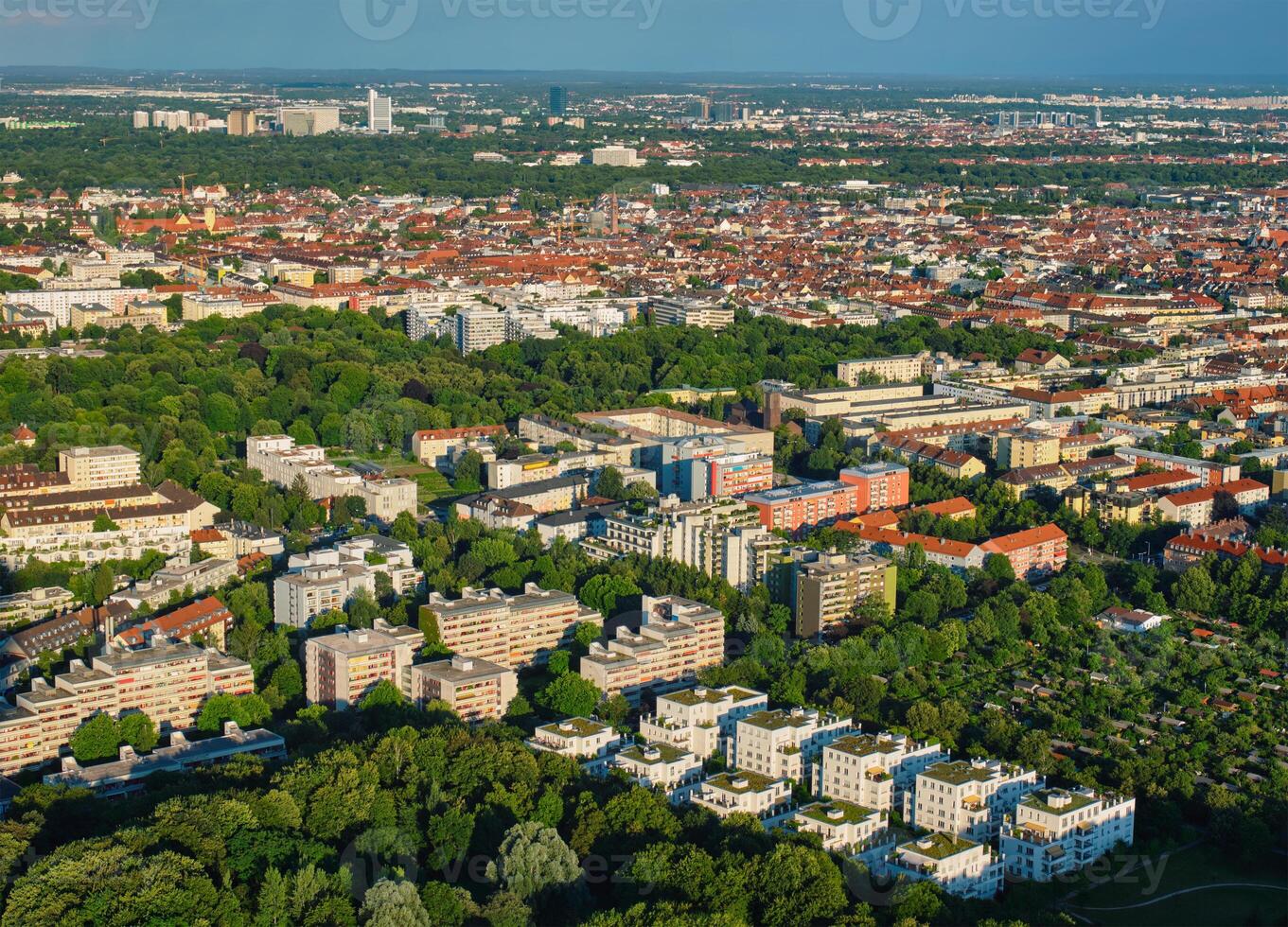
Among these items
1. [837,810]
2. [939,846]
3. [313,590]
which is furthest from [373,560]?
[939,846]

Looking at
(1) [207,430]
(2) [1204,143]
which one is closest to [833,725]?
(1) [207,430]

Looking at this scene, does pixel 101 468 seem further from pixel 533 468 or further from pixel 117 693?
pixel 117 693

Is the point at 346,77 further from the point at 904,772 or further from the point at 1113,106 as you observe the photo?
the point at 904,772

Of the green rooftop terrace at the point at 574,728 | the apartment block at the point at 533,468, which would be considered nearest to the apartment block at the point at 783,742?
the green rooftop terrace at the point at 574,728

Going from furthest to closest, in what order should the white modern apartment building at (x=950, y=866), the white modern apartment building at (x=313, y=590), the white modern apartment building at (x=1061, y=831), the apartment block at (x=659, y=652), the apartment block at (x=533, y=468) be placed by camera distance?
the apartment block at (x=533, y=468) < the white modern apartment building at (x=313, y=590) < the apartment block at (x=659, y=652) < the white modern apartment building at (x=1061, y=831) < the white modern apartment building at (x=950, y=866)

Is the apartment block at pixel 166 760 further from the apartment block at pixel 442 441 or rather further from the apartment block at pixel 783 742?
the apartment block at pixel 442 441

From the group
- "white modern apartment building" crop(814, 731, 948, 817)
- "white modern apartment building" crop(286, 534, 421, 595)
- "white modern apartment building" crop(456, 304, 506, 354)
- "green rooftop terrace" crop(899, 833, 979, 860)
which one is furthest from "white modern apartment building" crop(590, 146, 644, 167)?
"green rooftop terrace" crop(899, 833, 979, 860)
